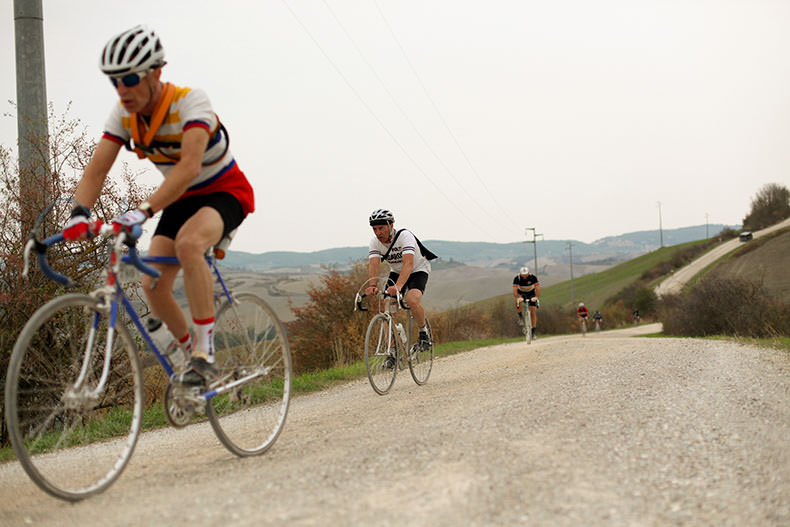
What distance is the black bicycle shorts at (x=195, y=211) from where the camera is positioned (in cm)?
448

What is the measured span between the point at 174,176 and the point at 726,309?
40143 millimetres

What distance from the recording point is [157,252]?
449cm

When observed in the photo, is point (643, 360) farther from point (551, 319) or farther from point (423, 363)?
point (551, 319)

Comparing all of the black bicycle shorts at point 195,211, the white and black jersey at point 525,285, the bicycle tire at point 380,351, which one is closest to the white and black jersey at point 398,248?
the bicycle tire at point 380,351

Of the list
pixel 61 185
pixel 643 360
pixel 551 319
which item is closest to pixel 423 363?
pixel 643 360

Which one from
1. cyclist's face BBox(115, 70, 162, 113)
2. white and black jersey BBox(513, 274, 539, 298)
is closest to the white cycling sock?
cyclist's face BBox(115, 70, 162, 113)

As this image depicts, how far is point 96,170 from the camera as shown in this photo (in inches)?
172

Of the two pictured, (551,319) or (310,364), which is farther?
(551,319)

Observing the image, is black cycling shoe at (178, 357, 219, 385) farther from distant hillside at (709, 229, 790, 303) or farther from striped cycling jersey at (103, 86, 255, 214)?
distant hillside at (709, 229, 790, 303)

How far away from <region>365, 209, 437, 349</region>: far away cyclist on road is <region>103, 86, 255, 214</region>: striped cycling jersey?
13.7 ft

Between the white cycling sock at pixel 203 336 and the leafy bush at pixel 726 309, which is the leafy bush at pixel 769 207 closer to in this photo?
the leafy bush at pixel 726 309

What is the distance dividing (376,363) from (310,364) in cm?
1676

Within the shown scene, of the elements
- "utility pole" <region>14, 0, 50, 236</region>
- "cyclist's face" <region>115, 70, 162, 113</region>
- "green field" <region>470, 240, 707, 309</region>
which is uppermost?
"utility pole" <region>14, 0, 50, 236</region>

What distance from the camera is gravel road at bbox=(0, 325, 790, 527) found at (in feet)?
10.4
